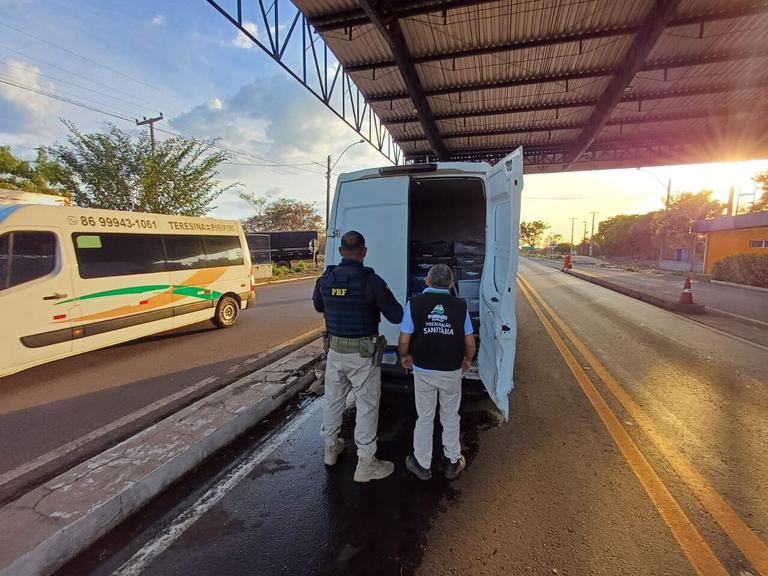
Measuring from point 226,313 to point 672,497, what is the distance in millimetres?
7611

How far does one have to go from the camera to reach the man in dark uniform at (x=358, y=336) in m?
2.66

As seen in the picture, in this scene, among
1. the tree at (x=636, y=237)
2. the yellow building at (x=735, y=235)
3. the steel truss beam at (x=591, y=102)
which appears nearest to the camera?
the steel truss beam at (x=591, y=102)

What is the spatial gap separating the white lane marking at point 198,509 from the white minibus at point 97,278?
3.68m

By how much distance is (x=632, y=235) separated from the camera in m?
50.4

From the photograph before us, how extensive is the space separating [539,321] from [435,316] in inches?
249

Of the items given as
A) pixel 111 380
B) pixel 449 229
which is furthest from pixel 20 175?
pixel 449 229

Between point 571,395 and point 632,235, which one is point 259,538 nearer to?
point 571,395

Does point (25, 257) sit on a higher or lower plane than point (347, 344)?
higher

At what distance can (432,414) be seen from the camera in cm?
265

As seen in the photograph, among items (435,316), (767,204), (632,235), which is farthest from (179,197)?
(632,235)

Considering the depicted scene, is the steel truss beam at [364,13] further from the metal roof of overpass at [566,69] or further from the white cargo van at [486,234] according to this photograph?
the white cargo van at [486,234]

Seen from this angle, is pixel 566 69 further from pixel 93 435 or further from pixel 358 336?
pixel 93 435

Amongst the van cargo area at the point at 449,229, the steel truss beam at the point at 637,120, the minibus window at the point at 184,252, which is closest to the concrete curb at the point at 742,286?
the steel truss beam at the point at 637,120

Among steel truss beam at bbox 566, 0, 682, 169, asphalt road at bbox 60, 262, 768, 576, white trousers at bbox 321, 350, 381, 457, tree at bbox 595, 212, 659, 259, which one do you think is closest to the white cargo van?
asphalt road at bbox 60, 262, 768, 576
